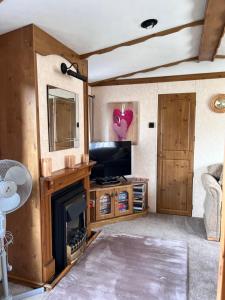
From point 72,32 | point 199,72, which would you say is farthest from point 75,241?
point 199,72

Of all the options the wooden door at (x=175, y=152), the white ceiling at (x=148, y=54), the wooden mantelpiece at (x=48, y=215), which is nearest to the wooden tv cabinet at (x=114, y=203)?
the wooden door at (x=175, y=152)

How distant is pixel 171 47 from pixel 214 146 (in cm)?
172

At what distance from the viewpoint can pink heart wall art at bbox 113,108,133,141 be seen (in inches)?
161

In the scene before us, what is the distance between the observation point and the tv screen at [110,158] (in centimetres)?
362

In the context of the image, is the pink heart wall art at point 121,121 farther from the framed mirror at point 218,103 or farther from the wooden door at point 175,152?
the framed mirror at point 218,103

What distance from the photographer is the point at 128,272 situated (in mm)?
2377

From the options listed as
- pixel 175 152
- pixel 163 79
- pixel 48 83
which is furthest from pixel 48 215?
pixel 163 79

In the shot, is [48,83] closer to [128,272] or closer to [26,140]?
[26,140]

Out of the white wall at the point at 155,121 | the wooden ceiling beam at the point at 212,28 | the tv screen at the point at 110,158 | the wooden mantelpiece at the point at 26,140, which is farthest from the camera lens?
the white wall at the point at 155,121

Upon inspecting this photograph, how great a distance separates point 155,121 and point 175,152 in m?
0.62

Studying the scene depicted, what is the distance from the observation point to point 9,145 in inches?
84.3

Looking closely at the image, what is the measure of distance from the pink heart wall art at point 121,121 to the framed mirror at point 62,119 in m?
1.42

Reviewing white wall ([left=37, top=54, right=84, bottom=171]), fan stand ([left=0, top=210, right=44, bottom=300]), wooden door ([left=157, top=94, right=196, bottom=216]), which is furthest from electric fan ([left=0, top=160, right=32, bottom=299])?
wooden door ([left=157, top=94, right=196, bottom=216])

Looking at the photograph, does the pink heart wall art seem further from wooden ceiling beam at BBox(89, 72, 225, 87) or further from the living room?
wooden ceiling beam at BBox(89, 72, 225, 87)
